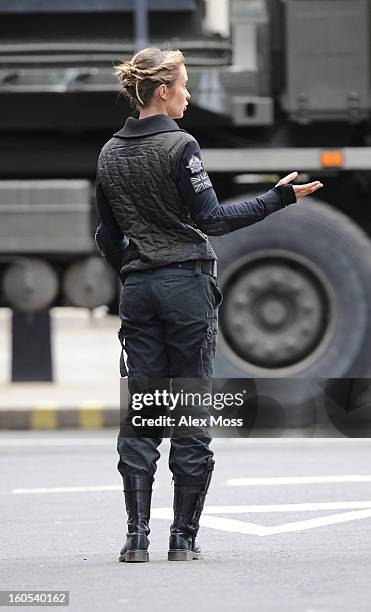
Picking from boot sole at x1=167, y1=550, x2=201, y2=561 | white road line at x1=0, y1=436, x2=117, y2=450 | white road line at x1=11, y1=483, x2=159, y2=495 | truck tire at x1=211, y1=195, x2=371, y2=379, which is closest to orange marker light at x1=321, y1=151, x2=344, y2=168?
truck tire at x1=211, y1=195, x2=371, y2=379

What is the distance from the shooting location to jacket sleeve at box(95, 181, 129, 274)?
5469 mm

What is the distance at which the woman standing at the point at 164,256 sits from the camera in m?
5.29

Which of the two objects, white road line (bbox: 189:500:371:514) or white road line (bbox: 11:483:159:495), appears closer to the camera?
white road line (bbox: 189:500:371:514)

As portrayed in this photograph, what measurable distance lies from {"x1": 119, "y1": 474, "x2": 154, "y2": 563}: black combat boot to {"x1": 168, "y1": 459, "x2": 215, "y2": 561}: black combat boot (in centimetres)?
9

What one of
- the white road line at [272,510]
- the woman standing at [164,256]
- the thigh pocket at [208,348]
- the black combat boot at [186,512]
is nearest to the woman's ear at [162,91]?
the woman standing at [164,256]

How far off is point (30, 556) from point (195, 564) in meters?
0.67

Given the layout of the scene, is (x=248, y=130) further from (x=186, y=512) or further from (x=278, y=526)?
(x=186, y=512)

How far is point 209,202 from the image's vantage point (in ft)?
17.2

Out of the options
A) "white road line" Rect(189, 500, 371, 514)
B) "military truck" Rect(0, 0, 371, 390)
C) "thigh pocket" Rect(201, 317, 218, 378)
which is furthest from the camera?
"military truck" Rect(0, 0, 371, 390)

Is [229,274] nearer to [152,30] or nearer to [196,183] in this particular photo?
[152,30]

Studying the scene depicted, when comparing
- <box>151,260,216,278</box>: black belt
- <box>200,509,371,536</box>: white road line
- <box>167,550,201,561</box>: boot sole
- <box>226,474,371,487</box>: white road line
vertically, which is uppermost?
<box>151,260,216,278</box>: black belt

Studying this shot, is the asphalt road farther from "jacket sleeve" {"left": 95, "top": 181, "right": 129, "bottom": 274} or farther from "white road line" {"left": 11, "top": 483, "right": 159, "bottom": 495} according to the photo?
"jacket sleeve" {"left": 95, "top": 181, "right": 129, "bottom": 274}

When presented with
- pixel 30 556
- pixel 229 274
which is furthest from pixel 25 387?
pixel 30 556

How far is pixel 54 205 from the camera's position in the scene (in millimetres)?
10148
